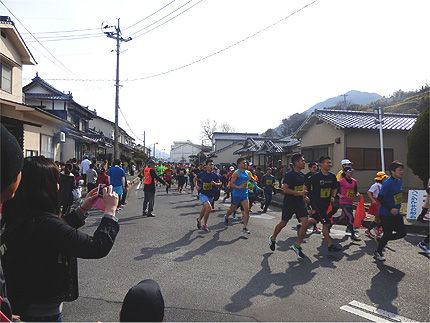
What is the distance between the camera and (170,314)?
344 centimetres

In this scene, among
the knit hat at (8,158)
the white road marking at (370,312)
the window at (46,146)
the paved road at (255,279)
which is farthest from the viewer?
the window at (46,146)

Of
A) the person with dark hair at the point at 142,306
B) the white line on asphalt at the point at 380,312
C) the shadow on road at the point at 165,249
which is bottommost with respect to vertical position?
the white line on asphalt at the point at 380,312

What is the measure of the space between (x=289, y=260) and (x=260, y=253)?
631 mm

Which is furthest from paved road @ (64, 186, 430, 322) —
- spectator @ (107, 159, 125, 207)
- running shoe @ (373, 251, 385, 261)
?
spectator @ (107, 159, 125, 207)

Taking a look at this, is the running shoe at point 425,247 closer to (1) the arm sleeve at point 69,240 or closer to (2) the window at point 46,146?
(1) the arm sleeve at point 69,240

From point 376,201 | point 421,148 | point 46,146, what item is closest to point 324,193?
point 376,201

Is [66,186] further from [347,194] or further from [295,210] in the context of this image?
[347,194]

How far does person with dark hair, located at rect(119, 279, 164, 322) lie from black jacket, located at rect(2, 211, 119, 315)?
318mm

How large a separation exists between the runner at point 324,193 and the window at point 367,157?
1226 cm

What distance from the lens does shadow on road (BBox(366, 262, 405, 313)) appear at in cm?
381

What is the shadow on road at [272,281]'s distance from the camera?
381 cm

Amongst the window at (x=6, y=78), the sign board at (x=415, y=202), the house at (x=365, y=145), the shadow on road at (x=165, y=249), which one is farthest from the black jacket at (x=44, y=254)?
the house at (x=365, y=145)

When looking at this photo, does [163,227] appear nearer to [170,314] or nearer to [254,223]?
[254,223]

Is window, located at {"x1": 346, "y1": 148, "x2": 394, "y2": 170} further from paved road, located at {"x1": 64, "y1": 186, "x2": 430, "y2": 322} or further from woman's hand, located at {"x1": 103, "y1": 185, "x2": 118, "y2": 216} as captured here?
woman's hand, located at {"x1": 103, "y1": 185, "x2": 118, "y2": 216}
